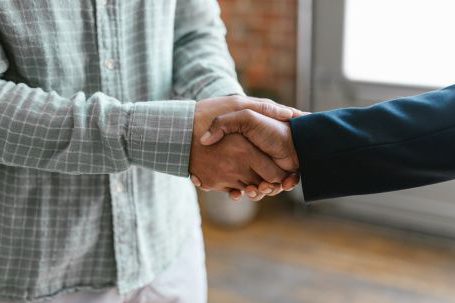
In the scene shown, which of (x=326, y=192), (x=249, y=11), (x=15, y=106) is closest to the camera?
(x=15, y=106)

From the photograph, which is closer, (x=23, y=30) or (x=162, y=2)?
(x=23, y=30)

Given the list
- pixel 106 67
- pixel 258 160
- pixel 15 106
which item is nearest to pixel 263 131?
pixel 258 160

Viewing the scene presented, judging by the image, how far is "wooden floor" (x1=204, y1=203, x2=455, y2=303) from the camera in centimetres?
210

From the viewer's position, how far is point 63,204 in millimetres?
937

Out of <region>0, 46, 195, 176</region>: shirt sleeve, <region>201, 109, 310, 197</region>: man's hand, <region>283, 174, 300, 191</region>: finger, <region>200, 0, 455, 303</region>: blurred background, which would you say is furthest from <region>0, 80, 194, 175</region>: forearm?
<region>200, 0, 455, 303</region>: blurred background

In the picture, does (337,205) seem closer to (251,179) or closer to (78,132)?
(251,179)

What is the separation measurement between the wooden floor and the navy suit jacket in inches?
49.3

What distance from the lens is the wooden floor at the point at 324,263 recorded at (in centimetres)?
210

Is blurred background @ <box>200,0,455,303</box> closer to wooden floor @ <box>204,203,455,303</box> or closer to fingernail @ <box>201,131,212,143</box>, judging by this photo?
wooden floor @ <box>204,203,455,303</box>

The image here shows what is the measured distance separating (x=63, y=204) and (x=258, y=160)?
0.33 m

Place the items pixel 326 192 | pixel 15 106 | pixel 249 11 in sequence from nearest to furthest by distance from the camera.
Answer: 1. pixel 15 106
2. pixel 326 192
3. pixel 249 11

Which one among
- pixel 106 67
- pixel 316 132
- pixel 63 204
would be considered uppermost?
pixel 106 67

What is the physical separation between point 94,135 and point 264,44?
1.86m

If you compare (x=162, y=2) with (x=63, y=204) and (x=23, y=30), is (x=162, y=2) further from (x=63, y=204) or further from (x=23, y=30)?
(x=63, y=204)
